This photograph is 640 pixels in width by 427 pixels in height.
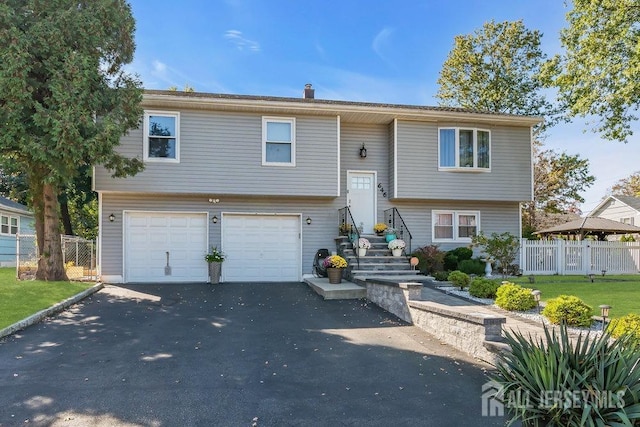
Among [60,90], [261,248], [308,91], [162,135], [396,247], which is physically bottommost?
[261,248]

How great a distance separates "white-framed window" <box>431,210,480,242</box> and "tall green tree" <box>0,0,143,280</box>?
1065 cm

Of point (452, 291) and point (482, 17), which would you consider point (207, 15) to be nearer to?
point (452, 291)

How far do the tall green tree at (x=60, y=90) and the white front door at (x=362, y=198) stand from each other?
730 centimetres

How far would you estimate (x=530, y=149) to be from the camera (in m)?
14.3

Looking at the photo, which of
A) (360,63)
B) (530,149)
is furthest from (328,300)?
(360,63)

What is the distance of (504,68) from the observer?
24516 mm

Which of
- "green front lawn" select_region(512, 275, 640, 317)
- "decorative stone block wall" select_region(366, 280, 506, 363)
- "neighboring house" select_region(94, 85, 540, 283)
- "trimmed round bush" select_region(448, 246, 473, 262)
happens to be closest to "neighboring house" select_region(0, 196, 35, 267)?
"neighboring house" select_region(94, 85, 540, 283)

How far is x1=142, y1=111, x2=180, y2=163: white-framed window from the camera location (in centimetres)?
1209

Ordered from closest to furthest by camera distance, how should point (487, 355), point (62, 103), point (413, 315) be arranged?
point (487, 355)
point (413, 315)
point (62, 103)

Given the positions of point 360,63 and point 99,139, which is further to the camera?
point 360,63

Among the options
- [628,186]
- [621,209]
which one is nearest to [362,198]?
[621,209]

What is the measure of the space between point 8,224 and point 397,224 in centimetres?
2202

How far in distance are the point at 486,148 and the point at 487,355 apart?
34.1ft

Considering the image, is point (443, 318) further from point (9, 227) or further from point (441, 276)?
point (9, 227)
